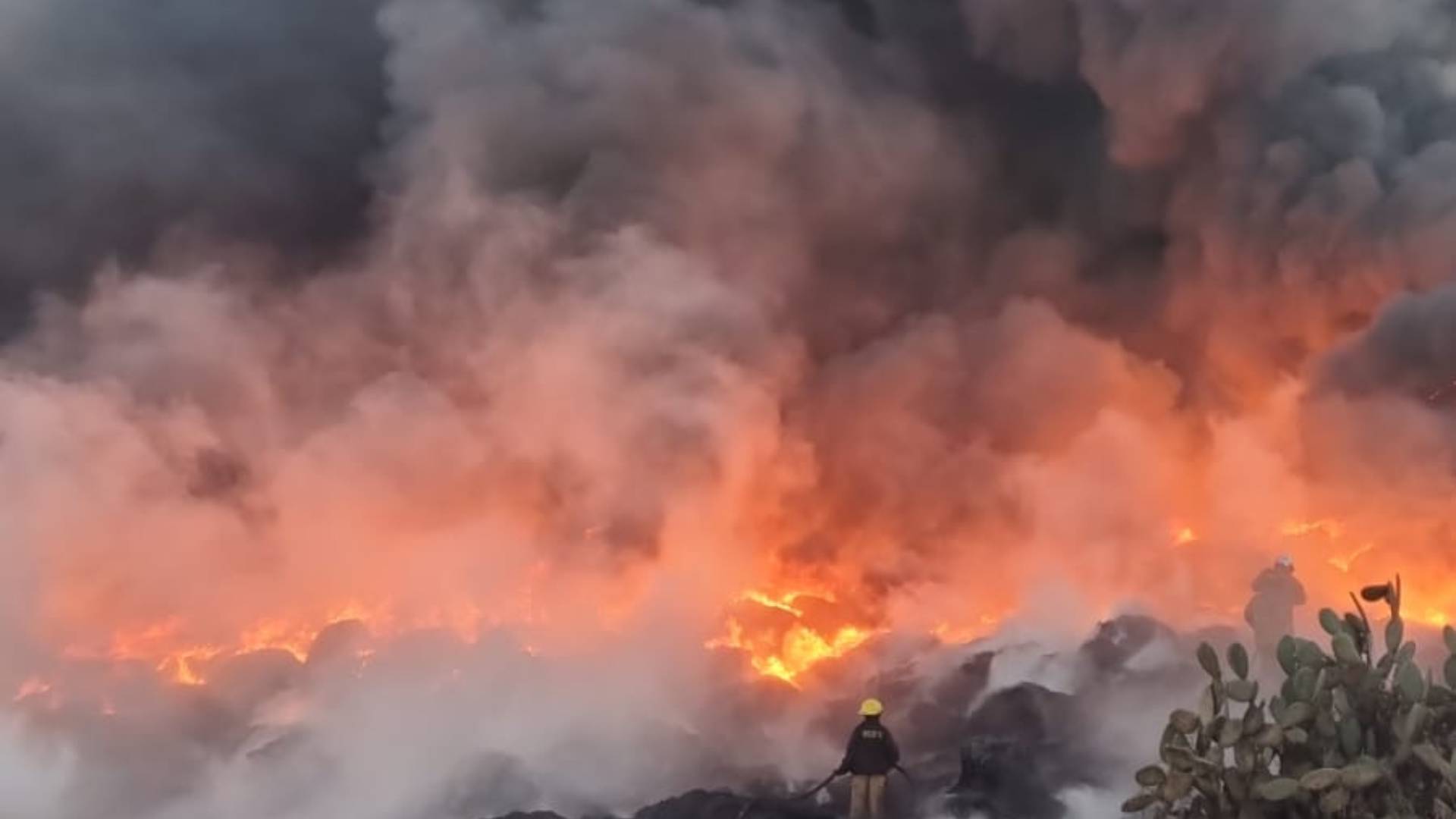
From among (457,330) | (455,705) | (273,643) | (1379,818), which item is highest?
(457,330)

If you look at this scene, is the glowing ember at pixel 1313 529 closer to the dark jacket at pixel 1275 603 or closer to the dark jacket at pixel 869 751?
the dark jacket at pixel 1275 603

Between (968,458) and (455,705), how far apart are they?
11065mm

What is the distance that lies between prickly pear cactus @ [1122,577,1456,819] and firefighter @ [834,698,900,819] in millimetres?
4742

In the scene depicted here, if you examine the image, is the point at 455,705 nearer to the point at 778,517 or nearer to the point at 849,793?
the point at 849,793

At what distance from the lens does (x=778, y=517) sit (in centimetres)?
2534

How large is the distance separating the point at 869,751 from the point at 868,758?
0.26 ft

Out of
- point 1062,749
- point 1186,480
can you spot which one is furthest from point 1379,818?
point 1186,480

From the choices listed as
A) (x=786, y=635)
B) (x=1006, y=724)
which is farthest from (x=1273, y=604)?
(x=786, y=635)

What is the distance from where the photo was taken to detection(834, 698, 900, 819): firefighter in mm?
15070

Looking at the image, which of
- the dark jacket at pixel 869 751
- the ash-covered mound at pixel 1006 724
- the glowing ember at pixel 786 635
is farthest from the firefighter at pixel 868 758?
the glowing ember at pixel 786 635

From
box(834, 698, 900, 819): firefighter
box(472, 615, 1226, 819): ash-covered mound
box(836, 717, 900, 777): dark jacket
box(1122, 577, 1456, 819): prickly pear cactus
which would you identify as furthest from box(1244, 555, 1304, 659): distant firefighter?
box(1122, 577, 1456, 819): prickly pear cactus

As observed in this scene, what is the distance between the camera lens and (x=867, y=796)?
51.4 feet

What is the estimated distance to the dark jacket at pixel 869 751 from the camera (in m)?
15.1

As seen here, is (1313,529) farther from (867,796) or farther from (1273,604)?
(867,796)
